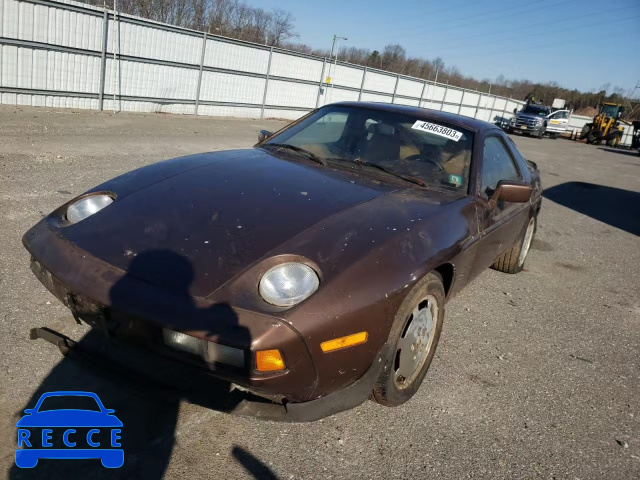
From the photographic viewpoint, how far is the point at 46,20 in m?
10.8

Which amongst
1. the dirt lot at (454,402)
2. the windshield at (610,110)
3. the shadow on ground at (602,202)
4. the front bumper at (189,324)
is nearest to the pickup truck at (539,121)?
the windshield at (610,110)

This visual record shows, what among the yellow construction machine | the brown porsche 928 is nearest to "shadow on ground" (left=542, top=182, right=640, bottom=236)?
the brown porsche 928

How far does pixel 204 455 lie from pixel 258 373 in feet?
1.68

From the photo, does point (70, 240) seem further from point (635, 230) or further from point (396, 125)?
point (635, 230)

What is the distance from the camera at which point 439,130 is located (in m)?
3.38

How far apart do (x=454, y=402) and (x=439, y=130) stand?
1.84 m

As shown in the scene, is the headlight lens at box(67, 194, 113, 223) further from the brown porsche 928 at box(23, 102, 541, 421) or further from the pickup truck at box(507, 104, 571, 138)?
the pickup truck at box(507, 104, 571, 138)

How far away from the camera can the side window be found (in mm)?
3306

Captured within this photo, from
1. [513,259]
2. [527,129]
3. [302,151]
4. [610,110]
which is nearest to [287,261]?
[302,151]

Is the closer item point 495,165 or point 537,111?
point 495,165

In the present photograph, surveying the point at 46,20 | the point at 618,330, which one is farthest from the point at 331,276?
the point at 46,20

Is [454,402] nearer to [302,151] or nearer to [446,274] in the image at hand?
[446,274]

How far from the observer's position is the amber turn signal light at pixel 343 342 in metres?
1.84

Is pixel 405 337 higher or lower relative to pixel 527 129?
lower
